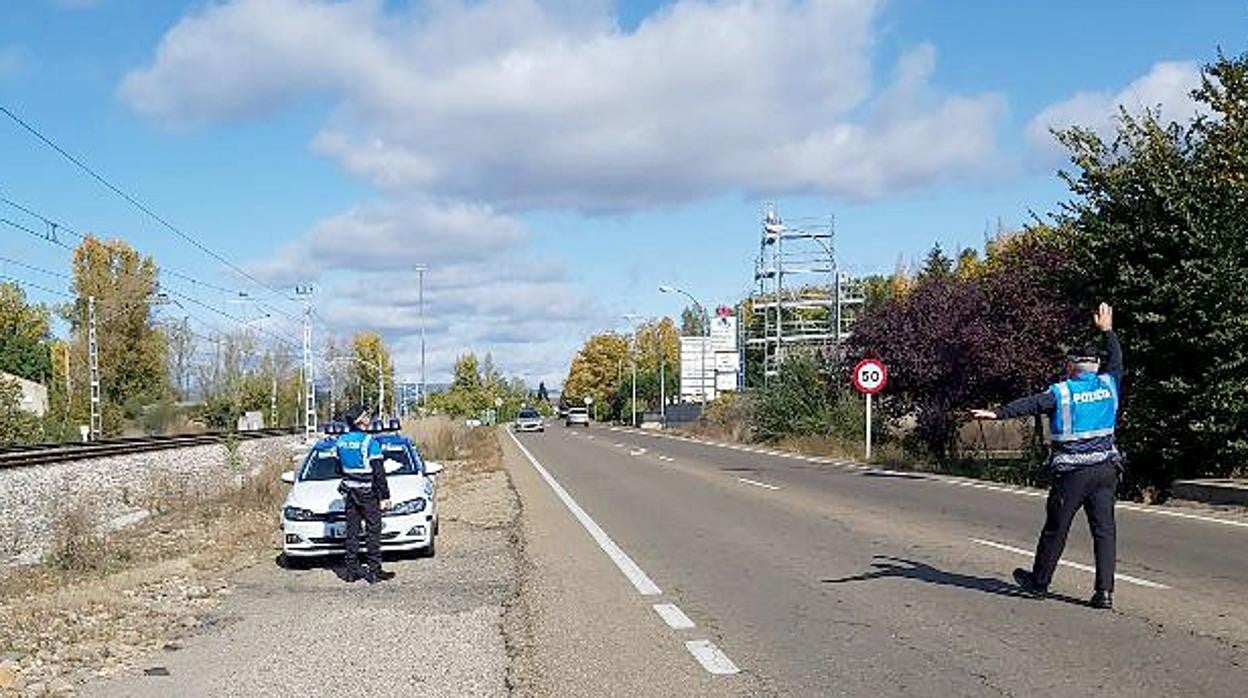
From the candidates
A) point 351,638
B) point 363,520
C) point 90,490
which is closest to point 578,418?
point 90,490

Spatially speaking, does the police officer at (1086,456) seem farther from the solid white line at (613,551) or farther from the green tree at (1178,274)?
the green tree at (1178,274)

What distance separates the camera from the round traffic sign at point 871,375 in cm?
3384

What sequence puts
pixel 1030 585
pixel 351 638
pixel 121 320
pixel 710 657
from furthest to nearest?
pixel 121 320 < pixel 1030 585 < pixel 351 638 < pixel 710 657

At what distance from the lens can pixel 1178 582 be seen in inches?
436

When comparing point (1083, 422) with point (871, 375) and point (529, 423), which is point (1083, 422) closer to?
point (871, 375)

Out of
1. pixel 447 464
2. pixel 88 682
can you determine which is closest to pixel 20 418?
pixel 447 464

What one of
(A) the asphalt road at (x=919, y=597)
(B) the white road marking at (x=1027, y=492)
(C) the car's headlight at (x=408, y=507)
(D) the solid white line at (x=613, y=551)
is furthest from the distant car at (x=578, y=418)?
(C) the car's headlight at (x=408, y=507)

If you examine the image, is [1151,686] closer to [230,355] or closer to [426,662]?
[426,662]

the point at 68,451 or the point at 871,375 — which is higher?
the point at 871,375

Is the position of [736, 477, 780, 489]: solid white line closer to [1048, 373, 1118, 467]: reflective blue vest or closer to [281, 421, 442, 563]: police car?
[281, 421, 442, 563]: police car

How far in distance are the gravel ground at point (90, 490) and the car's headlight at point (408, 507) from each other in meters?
6.81

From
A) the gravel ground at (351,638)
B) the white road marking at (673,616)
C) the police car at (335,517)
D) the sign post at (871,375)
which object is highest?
the sign post at (871,375)

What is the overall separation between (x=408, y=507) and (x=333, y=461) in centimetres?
203

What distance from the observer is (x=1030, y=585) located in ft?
33.4
